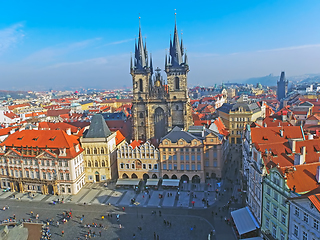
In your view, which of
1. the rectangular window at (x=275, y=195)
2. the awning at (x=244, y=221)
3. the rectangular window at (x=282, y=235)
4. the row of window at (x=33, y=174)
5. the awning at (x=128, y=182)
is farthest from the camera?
the awning at (x=128, y=182)

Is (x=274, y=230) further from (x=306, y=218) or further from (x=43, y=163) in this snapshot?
(x=43, y=163)

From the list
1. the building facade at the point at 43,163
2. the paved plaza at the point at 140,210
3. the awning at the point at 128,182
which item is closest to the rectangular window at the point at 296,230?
the paved plaza at the point at 140,210

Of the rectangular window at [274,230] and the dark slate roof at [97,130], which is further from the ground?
the dark slate roof at [97,130]

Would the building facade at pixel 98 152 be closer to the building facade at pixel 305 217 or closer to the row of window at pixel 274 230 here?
the row of window at pixel 274 230

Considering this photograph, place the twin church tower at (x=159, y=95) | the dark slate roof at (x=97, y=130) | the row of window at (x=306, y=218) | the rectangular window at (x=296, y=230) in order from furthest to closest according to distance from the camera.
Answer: the twin church tower at (x=159, y=95), the dark slate roof at (x=97, y=130), the rectangular window at (x=296, y=230), the row of window at (x=306, y=218)

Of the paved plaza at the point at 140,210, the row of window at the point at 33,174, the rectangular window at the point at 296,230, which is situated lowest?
the paved plaza at the point at 140,210

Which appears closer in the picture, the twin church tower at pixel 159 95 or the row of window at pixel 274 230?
the row of window at pixel 274 230

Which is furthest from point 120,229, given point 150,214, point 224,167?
point 224,167
